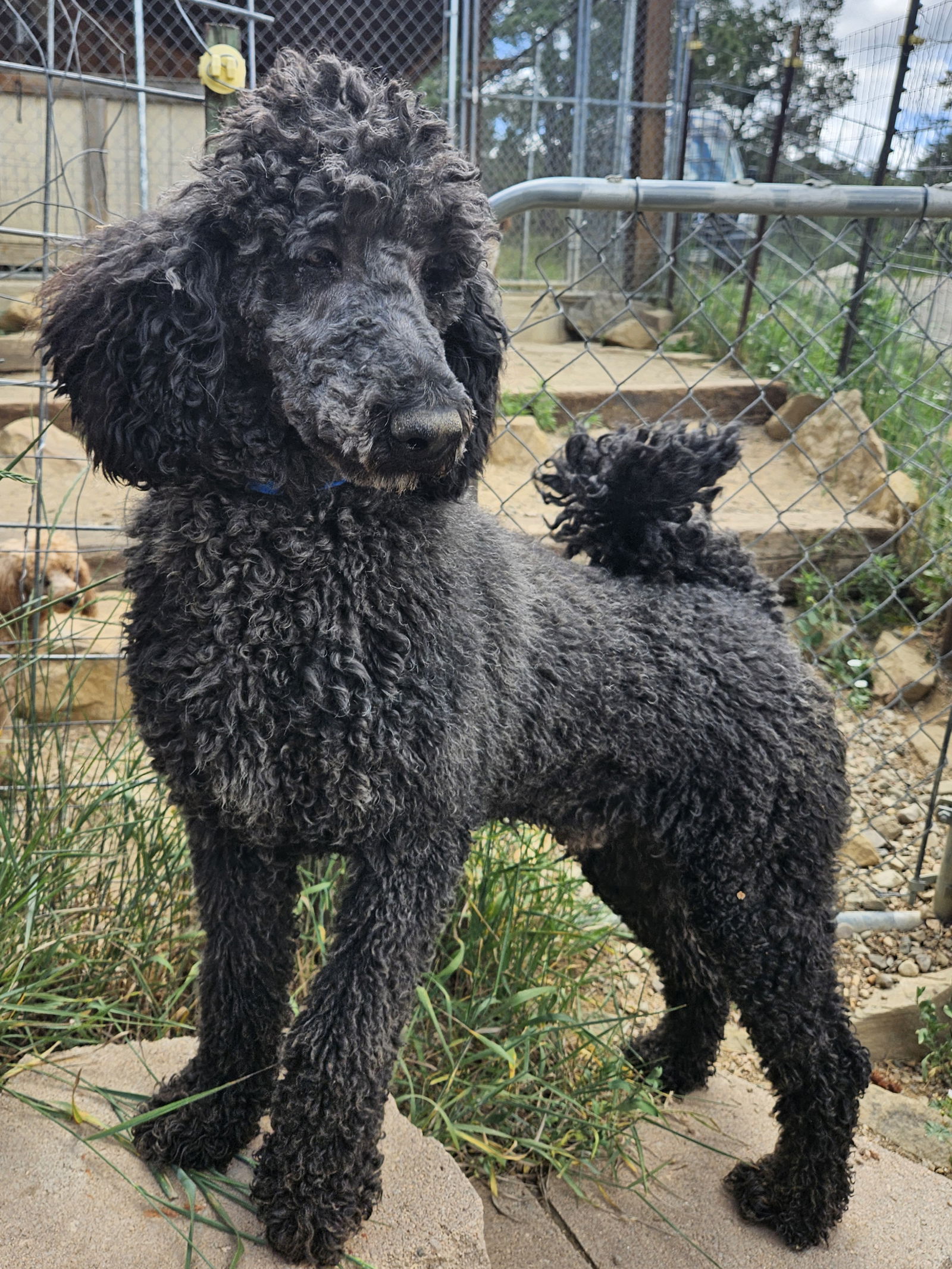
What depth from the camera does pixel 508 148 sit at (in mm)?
11617

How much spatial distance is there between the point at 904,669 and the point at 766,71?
8.85 m

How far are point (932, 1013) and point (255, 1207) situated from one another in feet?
6.89

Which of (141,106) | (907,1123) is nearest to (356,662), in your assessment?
(907,1123)

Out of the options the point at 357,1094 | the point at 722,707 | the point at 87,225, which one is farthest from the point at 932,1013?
the point at 87,225

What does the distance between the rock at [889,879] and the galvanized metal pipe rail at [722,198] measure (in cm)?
218

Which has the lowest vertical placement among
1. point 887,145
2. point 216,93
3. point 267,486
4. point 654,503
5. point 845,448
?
point 845,448

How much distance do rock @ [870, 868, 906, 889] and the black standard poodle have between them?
5.05ft

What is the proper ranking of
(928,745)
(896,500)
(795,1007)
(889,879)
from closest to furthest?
(795,1007)
(889,879)
(928,745)
(896,500)

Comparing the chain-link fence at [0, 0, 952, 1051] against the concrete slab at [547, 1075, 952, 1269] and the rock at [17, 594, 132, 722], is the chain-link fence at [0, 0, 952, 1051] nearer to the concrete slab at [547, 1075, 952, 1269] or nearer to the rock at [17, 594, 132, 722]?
the rock at [17, 594, 132, 722]

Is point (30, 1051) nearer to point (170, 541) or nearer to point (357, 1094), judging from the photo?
point (357, 1094)

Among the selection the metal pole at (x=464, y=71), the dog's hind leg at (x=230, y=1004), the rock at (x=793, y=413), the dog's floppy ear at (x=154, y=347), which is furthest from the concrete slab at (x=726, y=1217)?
the metal pole at (x=464, y=71)

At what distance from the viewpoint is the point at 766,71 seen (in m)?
10.9

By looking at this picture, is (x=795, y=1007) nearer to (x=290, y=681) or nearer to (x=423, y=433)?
(x=290, y=681)

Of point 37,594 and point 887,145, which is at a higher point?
point 887,145
